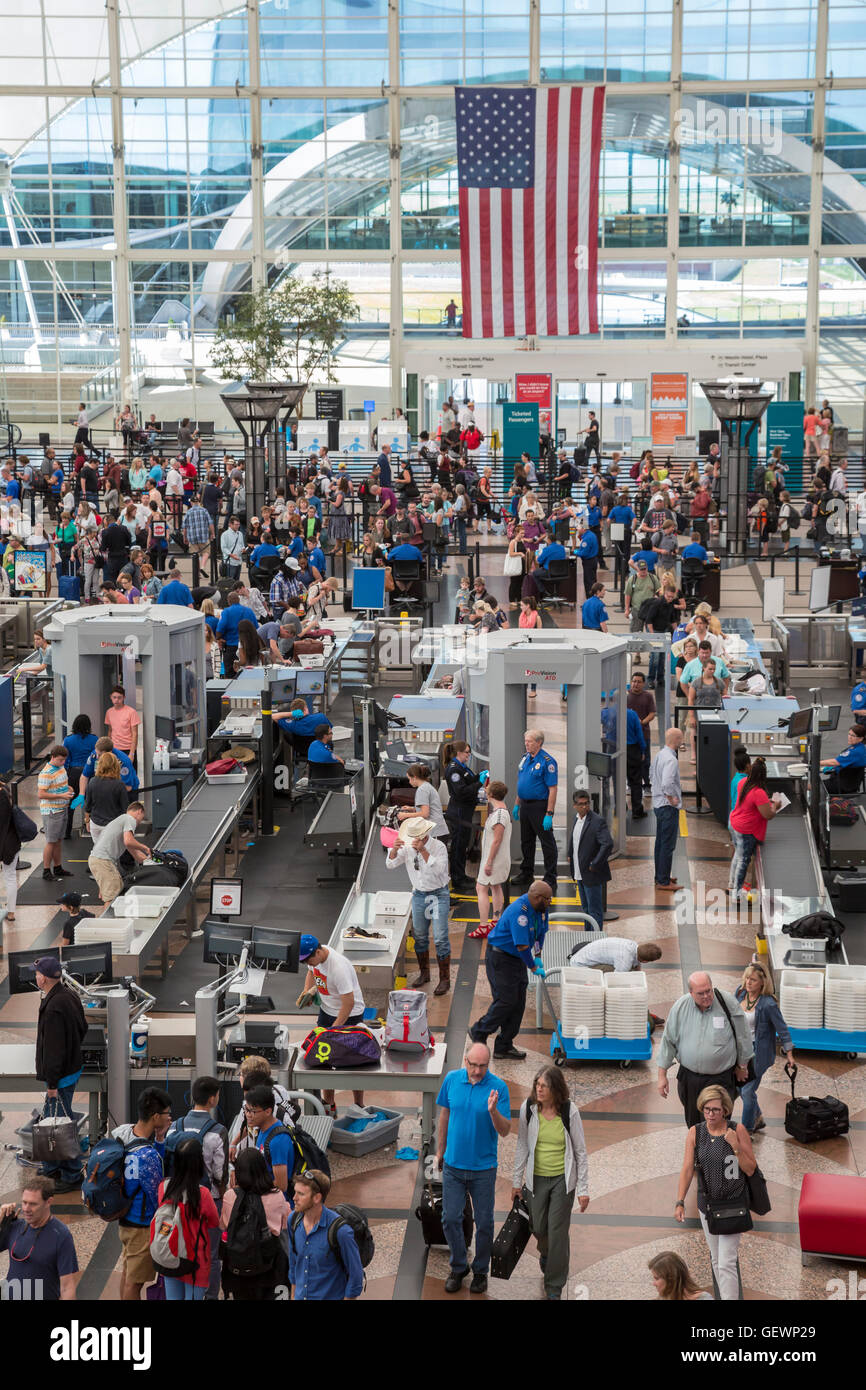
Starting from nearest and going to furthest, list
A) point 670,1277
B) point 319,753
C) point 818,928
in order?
point 670,1277 < point 818,928 < point 319,753

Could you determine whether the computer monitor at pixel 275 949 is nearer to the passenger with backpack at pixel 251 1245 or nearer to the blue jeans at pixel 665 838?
the passenger with backpack at pixel 251 1245

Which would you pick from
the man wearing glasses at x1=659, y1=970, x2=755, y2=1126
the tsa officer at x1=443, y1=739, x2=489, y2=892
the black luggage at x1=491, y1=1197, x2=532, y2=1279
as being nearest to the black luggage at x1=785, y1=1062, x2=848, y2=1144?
the man wearing glasses at x1=659, y1=970, x2=755, y2=1126

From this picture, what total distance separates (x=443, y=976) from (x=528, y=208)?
2872cm

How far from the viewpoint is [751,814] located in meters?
13.6

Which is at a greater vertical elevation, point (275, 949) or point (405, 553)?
point (405, 553)

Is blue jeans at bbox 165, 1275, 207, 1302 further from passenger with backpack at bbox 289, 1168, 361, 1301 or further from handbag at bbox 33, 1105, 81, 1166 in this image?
handbag at bbox 33, 1105, 81, 1166

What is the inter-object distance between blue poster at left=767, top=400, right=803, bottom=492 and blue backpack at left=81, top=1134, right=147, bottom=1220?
35044 mm

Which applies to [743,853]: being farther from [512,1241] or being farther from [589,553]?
[589,553]

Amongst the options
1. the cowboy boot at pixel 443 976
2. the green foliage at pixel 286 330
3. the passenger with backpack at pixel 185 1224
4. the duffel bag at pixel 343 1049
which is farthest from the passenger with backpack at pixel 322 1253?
the green foliage at pixel 286 330

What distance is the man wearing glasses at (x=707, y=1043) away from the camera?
8.91 m

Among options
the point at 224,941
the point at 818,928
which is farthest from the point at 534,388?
the point at 224,941

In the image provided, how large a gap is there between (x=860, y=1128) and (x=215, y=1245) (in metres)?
4.27

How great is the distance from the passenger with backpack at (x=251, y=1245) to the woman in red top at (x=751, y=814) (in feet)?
23.2
